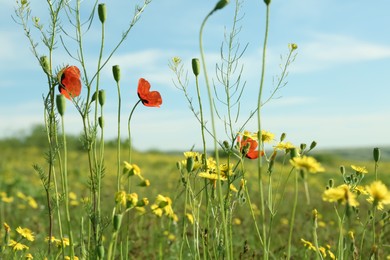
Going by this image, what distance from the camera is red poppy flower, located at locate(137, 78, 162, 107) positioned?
2.06 m

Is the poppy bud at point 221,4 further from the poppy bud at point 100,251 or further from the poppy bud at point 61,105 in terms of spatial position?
the poppy bud at point 100,251

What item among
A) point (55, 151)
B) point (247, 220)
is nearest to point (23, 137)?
point (247, 220)

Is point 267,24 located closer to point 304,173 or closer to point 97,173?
point 304,173

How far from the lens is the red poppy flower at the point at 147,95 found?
2.06 meters

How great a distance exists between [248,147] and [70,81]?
0.71 metres

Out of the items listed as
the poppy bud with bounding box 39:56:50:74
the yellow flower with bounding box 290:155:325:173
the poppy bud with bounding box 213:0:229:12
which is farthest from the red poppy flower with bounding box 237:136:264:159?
the poppy bud with bounding box 39:56:50:74

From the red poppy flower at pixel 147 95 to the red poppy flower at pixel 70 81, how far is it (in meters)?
0.24

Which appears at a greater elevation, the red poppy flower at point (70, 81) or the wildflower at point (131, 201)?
the red poppy flower at point (70, 81)

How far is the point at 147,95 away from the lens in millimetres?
2061

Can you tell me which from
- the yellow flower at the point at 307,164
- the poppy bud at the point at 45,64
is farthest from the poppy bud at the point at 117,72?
the yellow flower at the point at 307,164

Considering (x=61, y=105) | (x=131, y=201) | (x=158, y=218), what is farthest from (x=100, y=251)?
(x=158, y=218)

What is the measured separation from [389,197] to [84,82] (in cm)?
111

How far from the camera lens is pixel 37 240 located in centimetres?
466

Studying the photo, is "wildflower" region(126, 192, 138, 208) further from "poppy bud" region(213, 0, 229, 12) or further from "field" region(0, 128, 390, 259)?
"poppy bud" region(213, 0, 229, 12)
